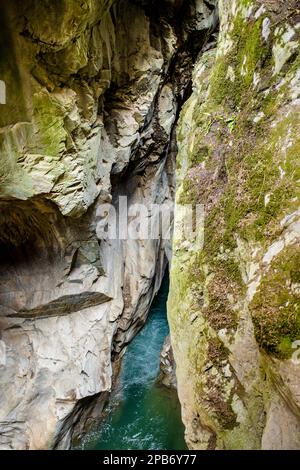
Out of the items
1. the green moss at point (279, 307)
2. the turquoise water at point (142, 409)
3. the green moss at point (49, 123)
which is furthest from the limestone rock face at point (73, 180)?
the green moss at point (279, 307)

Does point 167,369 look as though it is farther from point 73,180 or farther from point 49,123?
point 49,123

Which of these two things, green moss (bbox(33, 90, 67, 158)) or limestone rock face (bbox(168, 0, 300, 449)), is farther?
green moss (bbox(33, 90, 67, 158))

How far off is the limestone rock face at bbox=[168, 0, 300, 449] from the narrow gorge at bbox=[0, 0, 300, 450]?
2 cm

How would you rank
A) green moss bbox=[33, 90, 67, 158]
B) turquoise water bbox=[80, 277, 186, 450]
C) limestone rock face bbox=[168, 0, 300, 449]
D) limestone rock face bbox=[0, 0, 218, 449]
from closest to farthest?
limestone rock face bbox=[168, 0, 300, 449], limestone rock face bbox=[0, 0, 218, 449], green moss bbox=[33, 90, 67, 158], turquoise water bbox=[80, 277, 186, 450]

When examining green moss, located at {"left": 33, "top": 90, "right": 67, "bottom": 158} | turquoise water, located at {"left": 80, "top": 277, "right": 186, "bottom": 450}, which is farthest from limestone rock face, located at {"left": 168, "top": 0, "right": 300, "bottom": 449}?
turquoise water, located at {"left": 80, "top": 277, "right": 186, "bottom": 450}

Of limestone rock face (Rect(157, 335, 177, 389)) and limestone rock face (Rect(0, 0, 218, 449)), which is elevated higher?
limestone rock face (Rect(0, 0, 218, 449))

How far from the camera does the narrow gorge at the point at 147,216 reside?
151 inches

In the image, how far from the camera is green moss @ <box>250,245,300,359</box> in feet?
10.1

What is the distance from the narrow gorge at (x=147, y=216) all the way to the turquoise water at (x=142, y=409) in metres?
0.07

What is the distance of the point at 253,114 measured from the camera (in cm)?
450

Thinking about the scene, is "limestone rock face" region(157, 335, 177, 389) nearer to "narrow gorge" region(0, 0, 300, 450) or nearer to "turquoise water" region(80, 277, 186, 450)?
"narrow gorge" region(0, 0, 300, 450)

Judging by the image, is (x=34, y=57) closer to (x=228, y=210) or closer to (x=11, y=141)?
(x=11, y=141)

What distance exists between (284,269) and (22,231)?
5.42m
